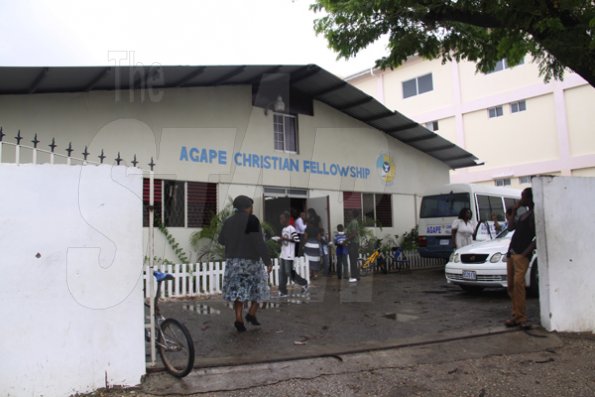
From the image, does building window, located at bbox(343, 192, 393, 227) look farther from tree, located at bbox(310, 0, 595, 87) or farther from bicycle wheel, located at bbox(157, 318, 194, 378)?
bicycle wheel, located at bbox(157, 318, 194, 378)

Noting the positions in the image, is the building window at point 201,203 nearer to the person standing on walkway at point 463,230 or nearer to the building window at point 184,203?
the building window at point 184,203

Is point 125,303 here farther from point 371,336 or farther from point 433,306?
point 433,306

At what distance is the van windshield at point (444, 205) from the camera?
1252cm

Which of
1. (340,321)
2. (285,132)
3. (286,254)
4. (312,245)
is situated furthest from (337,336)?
(285,132)

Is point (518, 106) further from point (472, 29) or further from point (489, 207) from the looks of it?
point (472, 29)

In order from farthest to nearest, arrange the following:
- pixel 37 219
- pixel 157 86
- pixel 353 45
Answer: pixel 157 86, pixel 353 45, pixel 37 219

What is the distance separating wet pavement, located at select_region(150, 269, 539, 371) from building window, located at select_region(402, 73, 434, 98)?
704 inches

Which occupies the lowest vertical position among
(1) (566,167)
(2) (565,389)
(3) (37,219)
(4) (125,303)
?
(2) (565,389)

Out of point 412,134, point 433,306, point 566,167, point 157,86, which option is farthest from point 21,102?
point 566,167

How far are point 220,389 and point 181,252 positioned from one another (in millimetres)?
6826

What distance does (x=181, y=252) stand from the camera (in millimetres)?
10656

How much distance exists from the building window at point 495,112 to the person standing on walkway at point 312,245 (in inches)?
565

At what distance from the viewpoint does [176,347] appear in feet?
14.5

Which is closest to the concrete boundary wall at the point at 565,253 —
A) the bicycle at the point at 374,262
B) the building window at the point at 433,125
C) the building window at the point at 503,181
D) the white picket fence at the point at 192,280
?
the white picket fence at the point at 192,280
